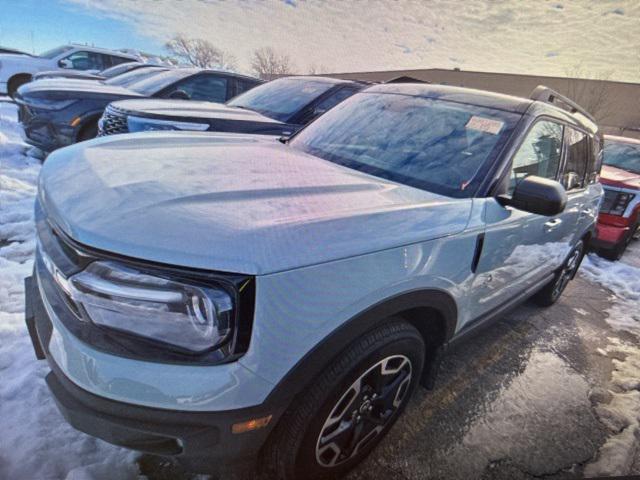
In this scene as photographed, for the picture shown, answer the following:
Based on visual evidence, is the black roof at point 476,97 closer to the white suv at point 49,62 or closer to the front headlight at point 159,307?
the front headlight at point 159,307

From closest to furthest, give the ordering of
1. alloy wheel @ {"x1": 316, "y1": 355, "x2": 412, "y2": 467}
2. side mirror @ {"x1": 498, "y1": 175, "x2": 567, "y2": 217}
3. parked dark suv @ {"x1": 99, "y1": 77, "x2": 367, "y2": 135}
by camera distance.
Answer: alloy wheel @ {"x1": 316, "y1": 355, "x2": 412, "y2": 467} → side mirror @ {"x1": 498, "y1": 175, "x2": 567, "y2": 217} → parked dark suv @ {"x1": 99, "y1": 77, "x2": 367, "y2": 135}

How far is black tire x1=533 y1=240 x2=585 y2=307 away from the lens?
3682 mm

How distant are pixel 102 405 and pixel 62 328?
0.96ft

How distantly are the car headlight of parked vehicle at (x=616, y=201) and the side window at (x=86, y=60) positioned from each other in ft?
46.1

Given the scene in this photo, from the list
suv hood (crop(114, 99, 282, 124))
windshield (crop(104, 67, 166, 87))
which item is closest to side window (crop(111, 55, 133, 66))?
windshield (crop(104, 67, 166, 87))

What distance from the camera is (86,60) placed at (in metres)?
12.0

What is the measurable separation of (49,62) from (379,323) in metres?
13.6

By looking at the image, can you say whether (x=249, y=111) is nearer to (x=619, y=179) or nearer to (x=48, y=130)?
(x=48, y=130)

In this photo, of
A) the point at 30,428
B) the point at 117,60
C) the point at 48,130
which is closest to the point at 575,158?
the point at 30,428

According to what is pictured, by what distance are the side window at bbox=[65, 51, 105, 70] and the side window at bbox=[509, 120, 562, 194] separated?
44.5ft

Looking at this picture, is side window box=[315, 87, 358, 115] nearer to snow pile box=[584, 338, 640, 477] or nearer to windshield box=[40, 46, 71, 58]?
snow pile box=[584, 338, 640, 477]

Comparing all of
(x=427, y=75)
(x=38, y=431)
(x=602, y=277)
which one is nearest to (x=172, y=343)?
(x=38, y=431)

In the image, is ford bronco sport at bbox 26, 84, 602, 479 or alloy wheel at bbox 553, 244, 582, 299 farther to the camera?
alloy wheel at bbox 553, 244, 582, 299

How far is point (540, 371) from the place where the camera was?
289 centimetres
